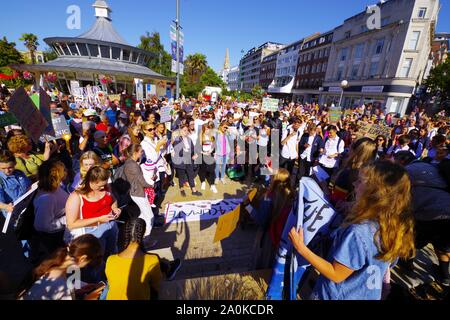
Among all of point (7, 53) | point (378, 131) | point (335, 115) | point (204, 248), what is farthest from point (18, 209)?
point (7, 53)

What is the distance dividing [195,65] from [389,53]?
4340cm

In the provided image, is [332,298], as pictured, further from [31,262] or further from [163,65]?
[163,65]

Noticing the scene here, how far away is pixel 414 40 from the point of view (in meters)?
25.5

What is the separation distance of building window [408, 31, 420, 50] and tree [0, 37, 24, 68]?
62793 millimetres

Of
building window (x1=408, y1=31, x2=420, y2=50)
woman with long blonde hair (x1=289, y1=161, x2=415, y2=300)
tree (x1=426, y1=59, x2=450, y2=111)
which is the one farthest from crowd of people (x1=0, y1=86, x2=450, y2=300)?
tree (x1=426, y1=59, x2=450, y2=111)

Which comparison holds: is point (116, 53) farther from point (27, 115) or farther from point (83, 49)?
point (27, 115)

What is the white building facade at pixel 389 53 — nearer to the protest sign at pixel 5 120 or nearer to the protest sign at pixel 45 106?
the protest sign at pixel 45 106

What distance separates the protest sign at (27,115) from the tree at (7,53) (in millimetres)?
52561

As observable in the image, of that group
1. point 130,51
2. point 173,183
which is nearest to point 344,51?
point 130,51

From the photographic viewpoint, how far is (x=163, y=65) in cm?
5419

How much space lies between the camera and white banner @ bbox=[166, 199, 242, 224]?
4742 millimetres

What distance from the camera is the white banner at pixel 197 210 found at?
15.6 ft

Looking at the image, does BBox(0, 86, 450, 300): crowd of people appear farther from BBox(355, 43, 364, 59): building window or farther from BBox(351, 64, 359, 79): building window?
BBox(355, 43, 364, 59): building window

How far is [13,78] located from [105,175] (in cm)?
3568
